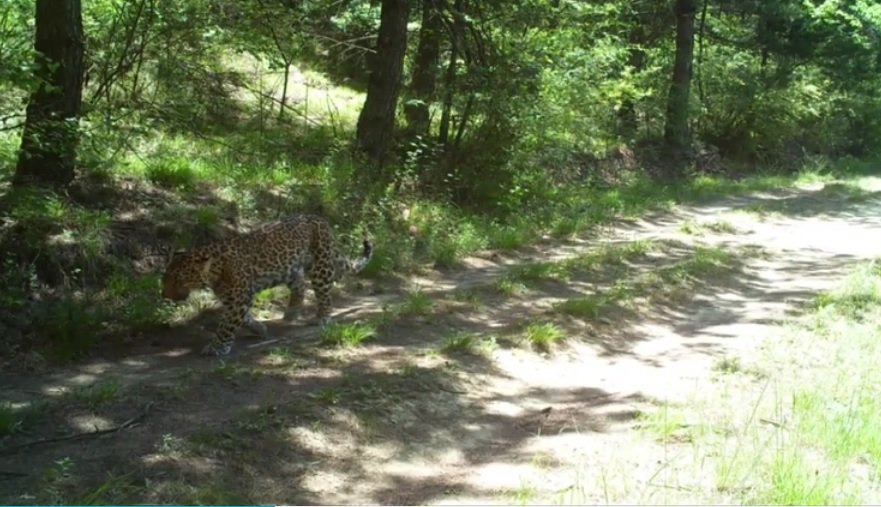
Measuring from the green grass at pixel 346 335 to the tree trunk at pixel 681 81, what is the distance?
1988 centimetres

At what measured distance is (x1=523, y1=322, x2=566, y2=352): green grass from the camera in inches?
358

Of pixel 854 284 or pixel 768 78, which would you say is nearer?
pixel 854 284

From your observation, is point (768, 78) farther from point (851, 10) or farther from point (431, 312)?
point (431, 312)

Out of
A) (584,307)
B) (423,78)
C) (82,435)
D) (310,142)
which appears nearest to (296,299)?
(584,307)

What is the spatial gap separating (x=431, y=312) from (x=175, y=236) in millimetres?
3394

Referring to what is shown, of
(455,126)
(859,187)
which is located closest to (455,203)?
(455,126)

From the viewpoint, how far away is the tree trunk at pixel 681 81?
26.4m

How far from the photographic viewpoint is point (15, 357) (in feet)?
27.2

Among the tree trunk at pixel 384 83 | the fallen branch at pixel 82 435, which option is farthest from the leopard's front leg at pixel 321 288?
the tree trunk at pixel 384 83

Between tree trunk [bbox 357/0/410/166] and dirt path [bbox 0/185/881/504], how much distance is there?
447 centimetres

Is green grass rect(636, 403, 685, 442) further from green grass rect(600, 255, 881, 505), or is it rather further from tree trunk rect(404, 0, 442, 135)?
tree trunk rect(404, 0, 442, 135)

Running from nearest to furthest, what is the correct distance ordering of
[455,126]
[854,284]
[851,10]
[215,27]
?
1. [854,284]
2. [215,27]
3. [455,126]
4. [851,10]

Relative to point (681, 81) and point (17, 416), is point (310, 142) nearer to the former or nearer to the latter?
point (17, 416)

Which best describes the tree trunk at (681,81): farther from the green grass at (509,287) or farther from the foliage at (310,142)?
the green grass at (509,287)
